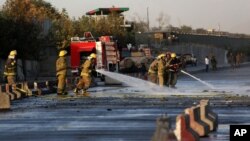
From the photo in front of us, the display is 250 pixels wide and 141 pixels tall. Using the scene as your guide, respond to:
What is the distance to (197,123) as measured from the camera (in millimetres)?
11422

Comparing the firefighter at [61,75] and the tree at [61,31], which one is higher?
the tree at [61,31]

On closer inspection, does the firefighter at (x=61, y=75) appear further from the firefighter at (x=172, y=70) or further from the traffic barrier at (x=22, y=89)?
the firefighter at (x=172, y=70)

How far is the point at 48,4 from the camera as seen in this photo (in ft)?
343

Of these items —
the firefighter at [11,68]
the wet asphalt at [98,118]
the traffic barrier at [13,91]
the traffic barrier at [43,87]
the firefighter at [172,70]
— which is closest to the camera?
the wet asphalt at [98,118]

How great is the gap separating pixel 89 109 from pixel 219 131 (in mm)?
6447

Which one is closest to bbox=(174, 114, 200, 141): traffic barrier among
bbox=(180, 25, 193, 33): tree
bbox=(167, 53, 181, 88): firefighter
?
bbox=(167, 53, 181, 88): firefighter

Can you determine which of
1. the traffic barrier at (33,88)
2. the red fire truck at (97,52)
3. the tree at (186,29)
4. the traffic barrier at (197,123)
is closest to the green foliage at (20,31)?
the red fire truck at (97,52)

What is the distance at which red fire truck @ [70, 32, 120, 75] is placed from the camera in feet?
136

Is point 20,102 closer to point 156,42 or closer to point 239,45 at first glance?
point 156,42

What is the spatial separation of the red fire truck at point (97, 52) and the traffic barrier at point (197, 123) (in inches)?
1165

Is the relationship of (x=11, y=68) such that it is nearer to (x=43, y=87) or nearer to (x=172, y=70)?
(x=43, y=87)

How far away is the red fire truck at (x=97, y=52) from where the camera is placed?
4156cm

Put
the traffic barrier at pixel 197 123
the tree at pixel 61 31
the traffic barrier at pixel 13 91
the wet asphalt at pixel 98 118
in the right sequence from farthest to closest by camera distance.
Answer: the tree at pixel 61 31, the traffic barrier at pixel 13 91, the wet asphalt at pixel 98 118, the traffic barrier at pixel 197 123

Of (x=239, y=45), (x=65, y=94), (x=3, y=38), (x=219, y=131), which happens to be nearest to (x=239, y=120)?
(x=219, y=131)
